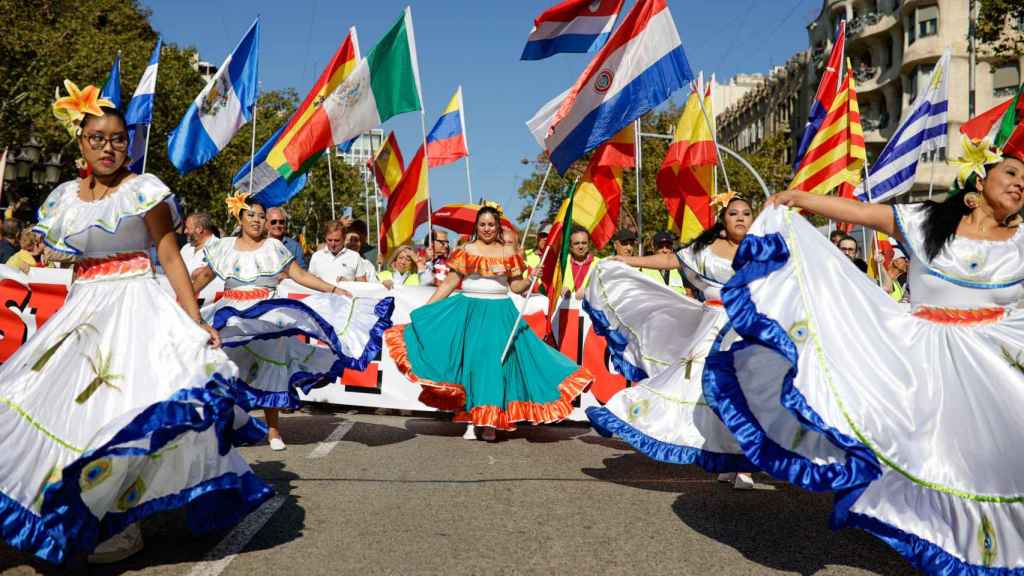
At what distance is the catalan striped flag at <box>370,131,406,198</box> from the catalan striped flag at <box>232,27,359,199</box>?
12.8ft

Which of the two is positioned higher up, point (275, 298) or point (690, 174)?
point (690, 174)

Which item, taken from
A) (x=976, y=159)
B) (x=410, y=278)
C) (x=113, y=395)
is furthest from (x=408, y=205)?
(x=113, y=395)

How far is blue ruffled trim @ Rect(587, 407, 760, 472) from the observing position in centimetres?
613

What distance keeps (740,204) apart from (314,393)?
560cm

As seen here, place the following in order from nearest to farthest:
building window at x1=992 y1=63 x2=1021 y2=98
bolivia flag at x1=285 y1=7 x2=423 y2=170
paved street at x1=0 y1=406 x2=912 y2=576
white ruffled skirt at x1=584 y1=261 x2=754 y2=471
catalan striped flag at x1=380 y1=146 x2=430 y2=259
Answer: paved street at x1=0 y1=406 x2=912 y2=576, white ruffled skirt at x1=584 y1=261 x2=754 y2=471, bolivia flag at x1=285 y1=7 x2=423 y2=170, catalan striped flag at x1=380 y1=146 x2=430 y2=259, building window at x1=992 y1=63 x2=1021 y2=98

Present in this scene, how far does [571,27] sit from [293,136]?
12.3 ft

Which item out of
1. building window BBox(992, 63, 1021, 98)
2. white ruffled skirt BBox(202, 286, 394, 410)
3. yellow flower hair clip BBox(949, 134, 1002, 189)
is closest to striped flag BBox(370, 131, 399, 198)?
white ruffled skirt BBox(202, 286, 394, 410)

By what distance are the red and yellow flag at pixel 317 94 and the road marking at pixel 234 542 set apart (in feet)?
20.6

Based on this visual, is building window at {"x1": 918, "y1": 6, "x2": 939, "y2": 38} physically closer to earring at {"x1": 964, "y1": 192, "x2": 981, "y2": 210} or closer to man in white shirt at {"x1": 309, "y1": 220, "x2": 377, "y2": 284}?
man in white shirt at {"x1": 309, "y1": 220, "x2": 377, "y2": 284}

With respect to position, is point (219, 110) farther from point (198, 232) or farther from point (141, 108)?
point (198, 232)

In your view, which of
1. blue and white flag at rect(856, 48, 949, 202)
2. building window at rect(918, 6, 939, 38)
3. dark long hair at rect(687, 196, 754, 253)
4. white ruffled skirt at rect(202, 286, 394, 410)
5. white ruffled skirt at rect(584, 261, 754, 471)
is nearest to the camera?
white ruffled skirt at rect(584, 261, 754, 471)

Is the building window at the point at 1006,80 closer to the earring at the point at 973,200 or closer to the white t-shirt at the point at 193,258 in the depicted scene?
the white t-shirt at the point at 193,258

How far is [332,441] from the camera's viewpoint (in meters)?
8.48

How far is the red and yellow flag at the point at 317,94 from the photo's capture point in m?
11.5
